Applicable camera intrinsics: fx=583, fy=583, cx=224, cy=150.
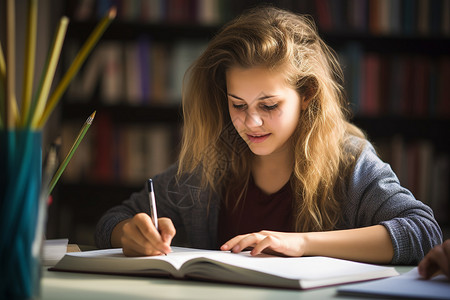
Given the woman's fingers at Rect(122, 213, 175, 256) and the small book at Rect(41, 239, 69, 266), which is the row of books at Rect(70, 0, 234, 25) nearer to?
the small book at Rect(41, 239, 69, 266)

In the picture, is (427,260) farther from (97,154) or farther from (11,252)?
(97,154)

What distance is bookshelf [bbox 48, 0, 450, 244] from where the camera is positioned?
96.6 inches

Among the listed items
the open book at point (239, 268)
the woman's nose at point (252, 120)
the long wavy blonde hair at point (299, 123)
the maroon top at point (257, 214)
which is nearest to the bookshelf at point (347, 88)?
the long wavy blonde hair at point (299, 123)

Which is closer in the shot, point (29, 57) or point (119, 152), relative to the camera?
point (29, 57)

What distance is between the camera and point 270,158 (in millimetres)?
1547

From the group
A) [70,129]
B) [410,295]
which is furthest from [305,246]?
[70,129]

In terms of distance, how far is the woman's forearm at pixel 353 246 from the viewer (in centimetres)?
108

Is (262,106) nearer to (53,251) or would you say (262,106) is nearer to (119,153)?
(53,251)

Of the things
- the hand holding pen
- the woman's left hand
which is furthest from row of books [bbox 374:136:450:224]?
the hand holding pen

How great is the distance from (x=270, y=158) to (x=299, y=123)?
138 millimetres

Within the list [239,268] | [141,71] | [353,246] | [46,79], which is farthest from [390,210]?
[141,71]

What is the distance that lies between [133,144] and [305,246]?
1.62m

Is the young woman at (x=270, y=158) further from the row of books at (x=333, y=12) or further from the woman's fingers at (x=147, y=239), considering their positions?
the row of books at (x=333, y=12)

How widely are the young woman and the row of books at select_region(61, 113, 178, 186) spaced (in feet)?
3.22
